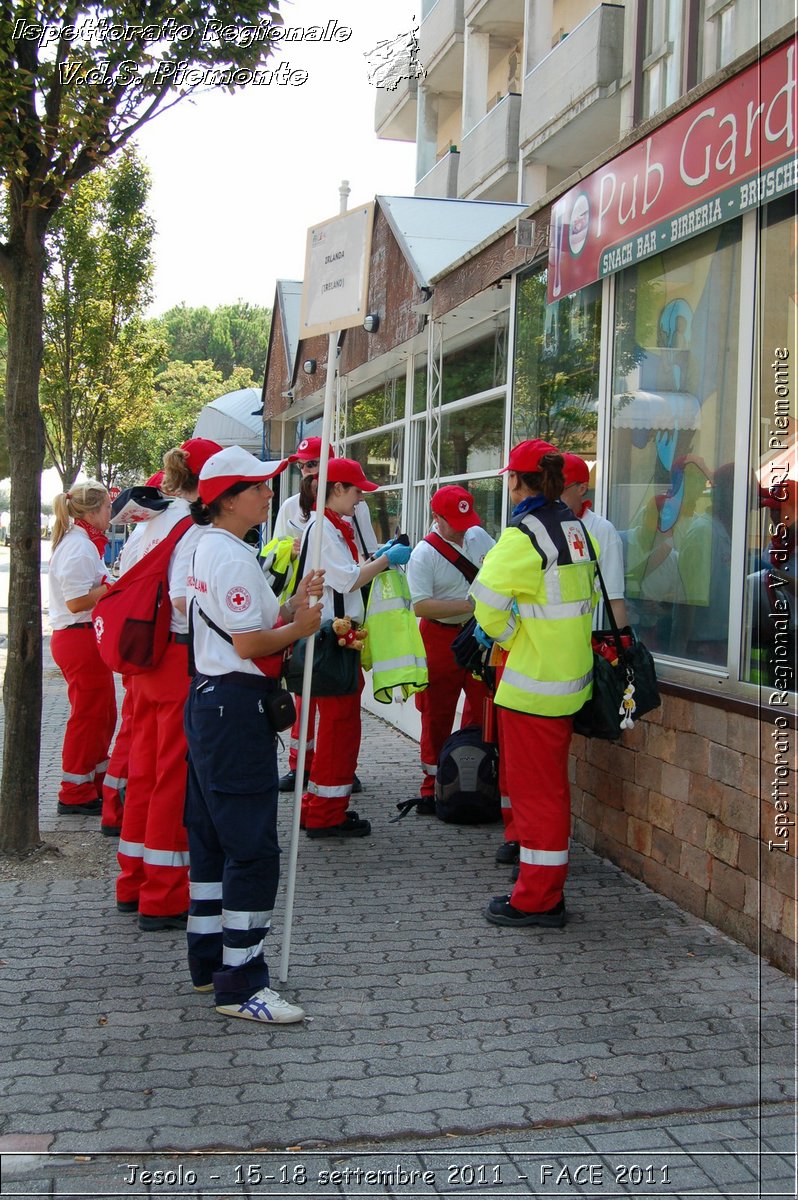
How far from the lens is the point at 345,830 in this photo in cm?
642

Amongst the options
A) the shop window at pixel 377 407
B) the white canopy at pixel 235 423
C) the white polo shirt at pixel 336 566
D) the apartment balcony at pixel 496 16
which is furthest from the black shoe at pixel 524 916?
the apartment balcony at pixel 496 16

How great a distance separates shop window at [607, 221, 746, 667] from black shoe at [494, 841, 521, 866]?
1.30 meters

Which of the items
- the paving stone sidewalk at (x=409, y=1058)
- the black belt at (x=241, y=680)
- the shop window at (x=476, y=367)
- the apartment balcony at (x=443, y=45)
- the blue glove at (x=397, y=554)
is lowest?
the paving stone sidewalk at (x=409, y=1058)

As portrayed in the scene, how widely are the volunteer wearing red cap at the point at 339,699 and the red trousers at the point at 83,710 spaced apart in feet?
4.69

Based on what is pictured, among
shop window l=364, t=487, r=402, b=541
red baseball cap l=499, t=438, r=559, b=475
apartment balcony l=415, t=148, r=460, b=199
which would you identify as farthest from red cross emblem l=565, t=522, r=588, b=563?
apartment balcony l=415, t=148, r=460, b=199

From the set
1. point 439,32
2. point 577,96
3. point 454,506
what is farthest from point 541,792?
point 439,32

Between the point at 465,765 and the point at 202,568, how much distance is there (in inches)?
124

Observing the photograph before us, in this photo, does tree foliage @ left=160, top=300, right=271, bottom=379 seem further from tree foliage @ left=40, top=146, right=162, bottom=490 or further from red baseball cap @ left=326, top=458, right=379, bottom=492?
red baseball cap @ left=326, top=458, right=379, bottom=492

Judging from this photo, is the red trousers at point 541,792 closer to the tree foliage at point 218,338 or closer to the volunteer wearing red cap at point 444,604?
the volunteer wearing red cap at point 444,604

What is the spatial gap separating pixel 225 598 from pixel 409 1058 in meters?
1.62

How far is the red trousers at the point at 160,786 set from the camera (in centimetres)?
467

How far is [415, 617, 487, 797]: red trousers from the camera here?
22.5 ft

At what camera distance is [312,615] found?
13.0 ft

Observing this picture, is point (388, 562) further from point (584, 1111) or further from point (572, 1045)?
point (584, 1111)
